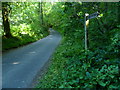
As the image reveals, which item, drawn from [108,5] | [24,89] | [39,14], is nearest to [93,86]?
[24,89]

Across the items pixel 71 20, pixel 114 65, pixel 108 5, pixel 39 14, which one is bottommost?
pixel 114 65

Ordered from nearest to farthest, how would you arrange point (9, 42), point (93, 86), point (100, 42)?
point (93, 86), point (100, 42), point (9, 42)

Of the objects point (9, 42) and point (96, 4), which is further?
point (9, 42)

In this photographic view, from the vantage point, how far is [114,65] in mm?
4043

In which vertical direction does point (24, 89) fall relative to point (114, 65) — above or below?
below

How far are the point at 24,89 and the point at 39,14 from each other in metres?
31.7

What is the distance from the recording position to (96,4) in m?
6.78

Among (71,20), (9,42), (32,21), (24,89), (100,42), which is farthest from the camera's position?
(32,21)

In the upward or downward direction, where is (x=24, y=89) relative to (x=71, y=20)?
downward

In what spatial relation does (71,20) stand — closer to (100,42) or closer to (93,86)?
(100,42)

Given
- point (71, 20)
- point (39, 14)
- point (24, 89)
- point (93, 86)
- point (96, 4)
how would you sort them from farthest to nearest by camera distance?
point (39, 14), point (71, 20), point (96, 4), point (24, 89), point (93, 86)

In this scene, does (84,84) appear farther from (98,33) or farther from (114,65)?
(98,33)

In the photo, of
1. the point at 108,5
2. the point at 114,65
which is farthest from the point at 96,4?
the point at 114,65

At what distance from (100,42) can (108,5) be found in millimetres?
1751
